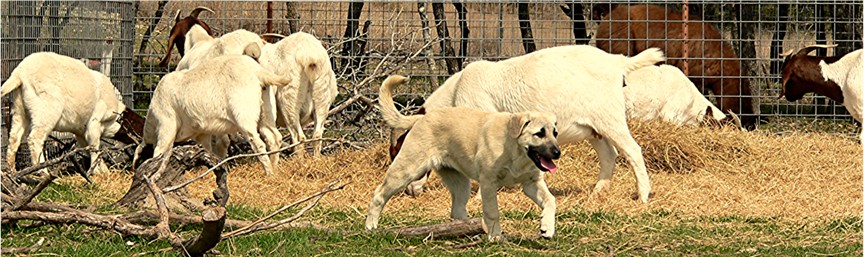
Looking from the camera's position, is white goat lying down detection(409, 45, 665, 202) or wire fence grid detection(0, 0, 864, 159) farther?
wire fence grid detection(0, 0, 864, 159)

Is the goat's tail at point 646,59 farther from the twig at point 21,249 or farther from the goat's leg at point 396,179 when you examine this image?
the twig at point 21,249

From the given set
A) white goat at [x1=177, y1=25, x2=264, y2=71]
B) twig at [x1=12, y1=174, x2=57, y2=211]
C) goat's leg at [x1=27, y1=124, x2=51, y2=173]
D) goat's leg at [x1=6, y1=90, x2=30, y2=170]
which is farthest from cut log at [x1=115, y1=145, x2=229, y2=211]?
white goat at [x1=177, y1=25, x2=264, y2=71]

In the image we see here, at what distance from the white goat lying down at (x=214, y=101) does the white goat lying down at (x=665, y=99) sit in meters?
3.81

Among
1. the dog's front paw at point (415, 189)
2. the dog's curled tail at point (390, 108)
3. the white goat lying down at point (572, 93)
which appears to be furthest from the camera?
the dog's front paw at point (415, 189)

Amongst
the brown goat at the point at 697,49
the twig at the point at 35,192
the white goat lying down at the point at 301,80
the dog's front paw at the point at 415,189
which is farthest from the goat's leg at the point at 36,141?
the brown goat at the point at 697,49

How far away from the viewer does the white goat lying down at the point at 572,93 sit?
9.52 m

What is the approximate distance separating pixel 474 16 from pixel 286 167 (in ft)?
→ 27.3

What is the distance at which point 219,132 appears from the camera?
10625 millimetres

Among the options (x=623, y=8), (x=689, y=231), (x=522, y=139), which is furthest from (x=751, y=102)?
(x=522, y=139)

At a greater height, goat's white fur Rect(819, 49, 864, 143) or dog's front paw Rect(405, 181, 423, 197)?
goat's white fur Rect(819, 49, 864, 143)

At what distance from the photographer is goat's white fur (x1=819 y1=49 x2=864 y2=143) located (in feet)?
41.5

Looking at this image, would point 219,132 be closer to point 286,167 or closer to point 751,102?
point 286,167

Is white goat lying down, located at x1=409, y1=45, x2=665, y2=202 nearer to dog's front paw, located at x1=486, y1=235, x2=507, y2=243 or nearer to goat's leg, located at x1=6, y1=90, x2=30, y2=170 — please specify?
dog's front paw, located at x1=486, y1=235, x2=507, y2=243

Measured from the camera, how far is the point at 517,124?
7.08 m
